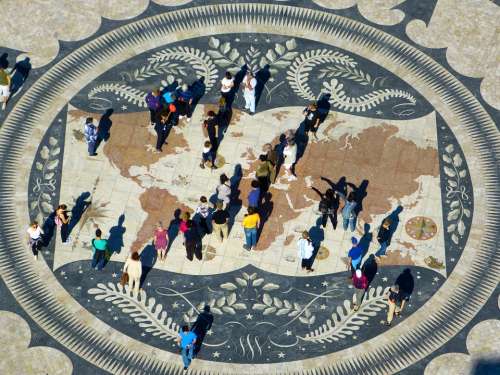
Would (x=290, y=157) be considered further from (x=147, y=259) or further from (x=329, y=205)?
(x=147, y=259)

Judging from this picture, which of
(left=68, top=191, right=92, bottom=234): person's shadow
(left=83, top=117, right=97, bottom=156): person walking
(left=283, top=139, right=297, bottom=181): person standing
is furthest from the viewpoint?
(left=83, top=117, right=97, bottom=156): person walking

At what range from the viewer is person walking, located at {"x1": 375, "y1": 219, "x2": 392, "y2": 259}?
41.4m

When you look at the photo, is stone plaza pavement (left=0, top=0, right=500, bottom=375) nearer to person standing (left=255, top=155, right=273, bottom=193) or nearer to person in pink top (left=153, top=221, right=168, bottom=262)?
person in pink top (left=153, top=221, right=168, bottom=262)

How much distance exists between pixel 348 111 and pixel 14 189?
15660 mm

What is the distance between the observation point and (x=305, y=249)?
40.3 m

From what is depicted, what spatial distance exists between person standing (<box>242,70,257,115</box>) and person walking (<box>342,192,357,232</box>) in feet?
22.5

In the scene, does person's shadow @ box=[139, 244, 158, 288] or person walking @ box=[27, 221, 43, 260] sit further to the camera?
person's shadow @ box=[139, 244, 158, 288]

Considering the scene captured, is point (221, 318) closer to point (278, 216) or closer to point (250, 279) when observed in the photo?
point (250, 279)

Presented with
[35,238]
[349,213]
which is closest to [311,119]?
[349,213]

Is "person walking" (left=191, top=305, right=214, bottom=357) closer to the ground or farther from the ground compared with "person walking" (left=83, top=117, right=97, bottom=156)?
closer to the ground

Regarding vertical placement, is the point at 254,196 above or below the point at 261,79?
below

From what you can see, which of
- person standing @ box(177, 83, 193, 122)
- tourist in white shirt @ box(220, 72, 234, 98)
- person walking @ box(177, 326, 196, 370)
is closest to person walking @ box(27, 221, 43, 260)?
person walking @ box(177, 326, 196, 370)

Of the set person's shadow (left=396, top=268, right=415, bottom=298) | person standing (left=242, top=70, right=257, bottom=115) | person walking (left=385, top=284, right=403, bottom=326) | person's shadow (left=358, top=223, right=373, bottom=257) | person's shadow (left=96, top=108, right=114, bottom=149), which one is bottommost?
person walking (left=385, top=284, right=403, bottom=326)

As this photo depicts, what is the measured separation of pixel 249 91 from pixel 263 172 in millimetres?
4389
